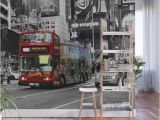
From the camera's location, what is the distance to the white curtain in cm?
866

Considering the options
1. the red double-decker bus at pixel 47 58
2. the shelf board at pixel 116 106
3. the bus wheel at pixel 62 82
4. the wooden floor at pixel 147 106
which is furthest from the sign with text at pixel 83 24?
the wooden floor at pixel 147 106

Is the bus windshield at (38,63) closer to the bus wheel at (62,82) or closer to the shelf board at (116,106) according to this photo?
the bus wheel at (62,82)

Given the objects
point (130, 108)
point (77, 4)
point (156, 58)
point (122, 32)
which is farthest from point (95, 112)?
point (156, 58)

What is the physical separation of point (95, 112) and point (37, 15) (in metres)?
1.69

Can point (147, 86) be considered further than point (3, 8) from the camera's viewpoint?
Yes

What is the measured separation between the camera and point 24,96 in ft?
17.4

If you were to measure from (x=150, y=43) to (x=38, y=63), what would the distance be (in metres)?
4.38

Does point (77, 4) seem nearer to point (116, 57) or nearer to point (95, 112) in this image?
point (116, 57)

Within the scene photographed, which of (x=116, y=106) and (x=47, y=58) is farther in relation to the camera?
(x=116, y=106)

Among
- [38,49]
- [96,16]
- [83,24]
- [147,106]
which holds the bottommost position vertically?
[147,106]

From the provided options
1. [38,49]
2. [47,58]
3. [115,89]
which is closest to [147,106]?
[115,89]

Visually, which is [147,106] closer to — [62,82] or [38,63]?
[62,82]

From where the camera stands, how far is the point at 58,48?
5.22 m

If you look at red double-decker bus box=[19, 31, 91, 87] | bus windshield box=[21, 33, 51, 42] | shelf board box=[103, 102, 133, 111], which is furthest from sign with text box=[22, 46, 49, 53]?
shelf board box=[103, 102, 133, 111]
